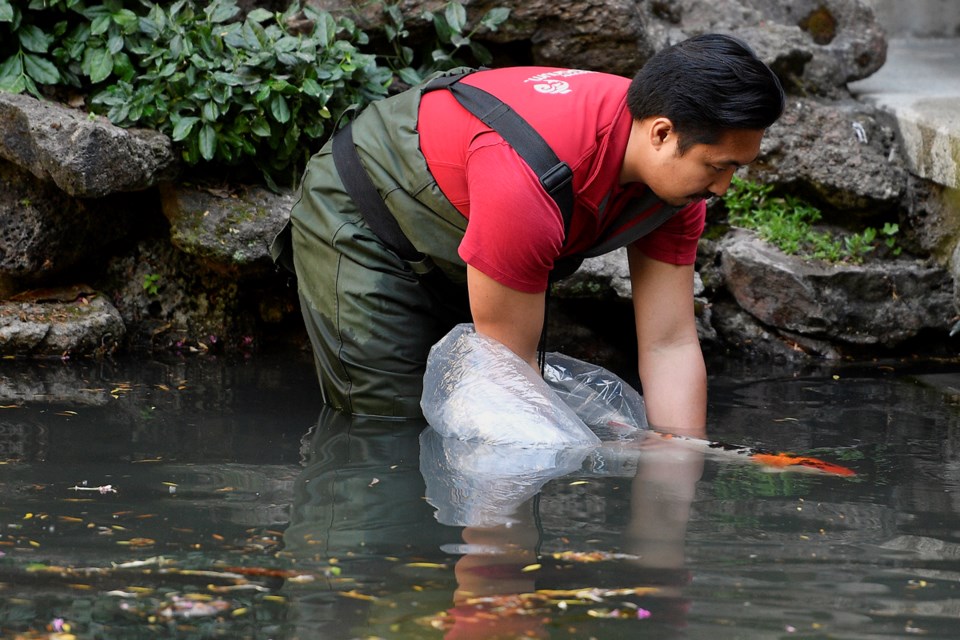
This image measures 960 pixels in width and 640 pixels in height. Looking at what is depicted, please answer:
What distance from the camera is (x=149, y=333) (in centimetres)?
471

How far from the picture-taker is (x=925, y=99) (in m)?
5.22

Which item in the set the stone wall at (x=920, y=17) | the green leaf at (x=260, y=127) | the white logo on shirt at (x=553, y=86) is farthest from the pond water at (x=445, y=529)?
the stone wall at (x=920, y=17)

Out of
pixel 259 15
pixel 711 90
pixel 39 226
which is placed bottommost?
pixel 39 226

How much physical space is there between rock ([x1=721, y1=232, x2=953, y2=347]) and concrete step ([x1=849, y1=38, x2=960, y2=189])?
477 mm

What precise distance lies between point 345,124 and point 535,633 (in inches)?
83.2

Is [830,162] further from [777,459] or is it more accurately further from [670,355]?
[777,459]

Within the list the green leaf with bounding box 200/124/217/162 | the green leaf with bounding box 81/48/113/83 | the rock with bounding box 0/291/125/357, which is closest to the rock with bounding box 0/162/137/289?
the rock with bounding box 0/291/125/357

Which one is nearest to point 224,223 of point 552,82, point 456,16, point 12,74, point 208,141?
A: point 208,141

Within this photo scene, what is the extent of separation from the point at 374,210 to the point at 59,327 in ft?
5.73

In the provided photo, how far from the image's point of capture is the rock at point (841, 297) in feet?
15.1

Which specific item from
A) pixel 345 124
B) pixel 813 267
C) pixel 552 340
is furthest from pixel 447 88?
pixel 813 267

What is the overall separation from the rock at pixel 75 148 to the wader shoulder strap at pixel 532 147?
1.92 meters

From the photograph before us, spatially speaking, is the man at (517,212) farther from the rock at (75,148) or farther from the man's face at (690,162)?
the rock at (75,148)

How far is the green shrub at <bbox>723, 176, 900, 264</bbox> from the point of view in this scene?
476cm
